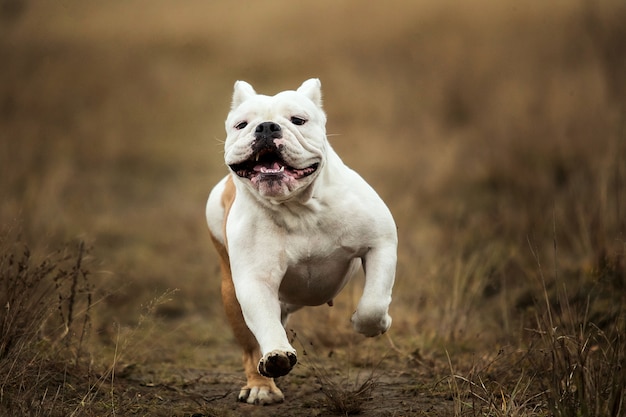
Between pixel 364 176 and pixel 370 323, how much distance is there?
8.71 meters

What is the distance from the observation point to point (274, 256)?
500 cm

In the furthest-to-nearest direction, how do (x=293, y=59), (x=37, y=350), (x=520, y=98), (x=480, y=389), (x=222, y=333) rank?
(x=293, y=59)
(x=520, y=98)
(x=222, y=333)
(x=37, y=350)
(x=480, y=389)

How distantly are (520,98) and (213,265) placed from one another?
18.9 ft

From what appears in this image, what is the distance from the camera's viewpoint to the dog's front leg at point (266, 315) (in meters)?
4.60

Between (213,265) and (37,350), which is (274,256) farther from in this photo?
(213,265)

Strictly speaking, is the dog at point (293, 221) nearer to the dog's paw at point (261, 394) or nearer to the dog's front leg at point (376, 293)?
the dog's front leg at point (376, 293)

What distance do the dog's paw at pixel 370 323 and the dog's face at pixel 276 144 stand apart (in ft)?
2.40

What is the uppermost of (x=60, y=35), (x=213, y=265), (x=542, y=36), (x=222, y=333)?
(x=60, y=35)

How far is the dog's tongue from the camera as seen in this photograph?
15.8 feet

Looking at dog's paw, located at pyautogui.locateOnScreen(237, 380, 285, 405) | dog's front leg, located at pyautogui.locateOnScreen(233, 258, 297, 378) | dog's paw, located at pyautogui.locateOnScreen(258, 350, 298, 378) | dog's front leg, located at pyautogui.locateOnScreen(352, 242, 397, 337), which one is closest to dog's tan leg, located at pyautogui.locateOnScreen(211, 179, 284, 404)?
dog's paw, located at pyautogui.locateOnScreen(237, 380, 285, 405)

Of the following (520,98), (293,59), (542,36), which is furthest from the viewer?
(293,59)

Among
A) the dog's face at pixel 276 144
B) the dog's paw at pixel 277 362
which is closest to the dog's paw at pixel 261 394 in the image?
the dog's paw at pixel 277 362

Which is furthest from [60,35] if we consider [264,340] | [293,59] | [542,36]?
[264,340]

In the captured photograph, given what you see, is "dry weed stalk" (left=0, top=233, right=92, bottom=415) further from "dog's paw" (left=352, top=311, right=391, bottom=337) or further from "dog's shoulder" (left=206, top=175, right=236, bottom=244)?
"dog's paw" (left=352, top=311, right=391, bottom=337)
